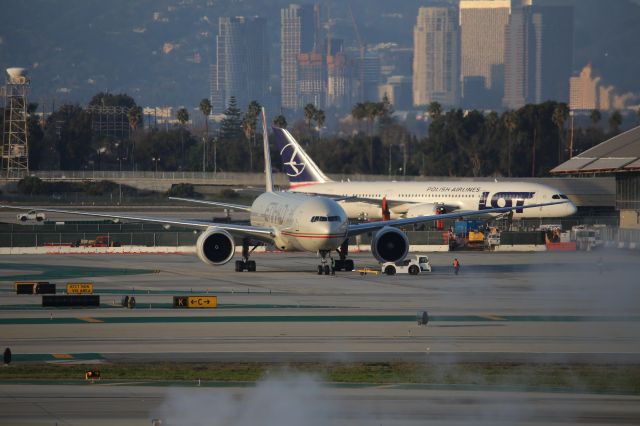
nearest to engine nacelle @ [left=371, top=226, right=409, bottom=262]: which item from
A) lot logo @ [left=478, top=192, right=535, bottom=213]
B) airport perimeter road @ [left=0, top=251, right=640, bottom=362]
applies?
airport perimeter road @ [left=0, top=251, right=640, bottom=362]

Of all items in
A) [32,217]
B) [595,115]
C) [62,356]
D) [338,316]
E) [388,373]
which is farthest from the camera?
[32,217]

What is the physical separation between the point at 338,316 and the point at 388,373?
12890mm

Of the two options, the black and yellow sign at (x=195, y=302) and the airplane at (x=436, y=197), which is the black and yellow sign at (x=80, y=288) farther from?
the airplane at (x=436, y=197)

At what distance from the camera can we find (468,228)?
309 ft

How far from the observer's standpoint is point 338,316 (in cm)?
4800

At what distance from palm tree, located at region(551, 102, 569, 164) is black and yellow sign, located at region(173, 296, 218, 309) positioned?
146946 mm

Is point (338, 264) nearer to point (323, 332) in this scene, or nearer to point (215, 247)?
point (215, 247)

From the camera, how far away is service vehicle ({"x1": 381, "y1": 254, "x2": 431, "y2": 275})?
66.4m

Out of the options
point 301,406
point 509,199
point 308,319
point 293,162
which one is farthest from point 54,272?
point 293,162

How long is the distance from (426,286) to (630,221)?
4233 cm

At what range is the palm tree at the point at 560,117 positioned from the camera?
193 m

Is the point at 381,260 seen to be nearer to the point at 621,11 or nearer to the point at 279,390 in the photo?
the point at 621,11

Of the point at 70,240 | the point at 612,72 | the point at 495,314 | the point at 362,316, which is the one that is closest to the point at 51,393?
the point at 362,316

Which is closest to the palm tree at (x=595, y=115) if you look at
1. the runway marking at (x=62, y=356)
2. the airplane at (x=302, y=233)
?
the airplane at (x=302, y=233)
